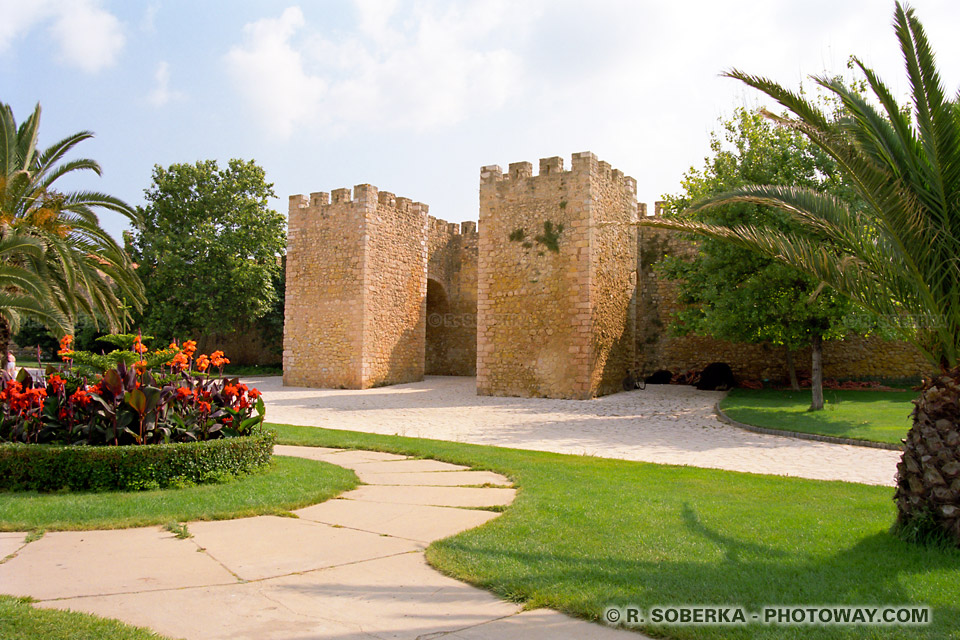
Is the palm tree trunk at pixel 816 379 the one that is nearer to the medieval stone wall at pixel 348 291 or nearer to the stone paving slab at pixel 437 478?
the stone paving slab at pixel 437 478

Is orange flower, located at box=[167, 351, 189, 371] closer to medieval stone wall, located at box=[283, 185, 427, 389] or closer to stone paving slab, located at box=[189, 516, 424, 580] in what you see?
stone paving slab, located at box=[189, 516, 424, 580]

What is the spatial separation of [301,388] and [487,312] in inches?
261

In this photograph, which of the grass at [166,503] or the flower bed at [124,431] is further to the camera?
the flower bed at [124,431]

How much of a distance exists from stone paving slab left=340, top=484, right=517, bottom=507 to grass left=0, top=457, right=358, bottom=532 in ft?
0.75

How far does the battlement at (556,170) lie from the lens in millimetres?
16453

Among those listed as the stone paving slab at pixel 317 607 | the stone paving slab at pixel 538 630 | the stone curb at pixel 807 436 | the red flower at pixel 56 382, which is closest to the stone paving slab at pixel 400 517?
the stone paving slab at pixel 317 607

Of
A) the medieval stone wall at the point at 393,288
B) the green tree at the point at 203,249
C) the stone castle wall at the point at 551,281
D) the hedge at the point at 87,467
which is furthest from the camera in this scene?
the green tree at the point at 203,249

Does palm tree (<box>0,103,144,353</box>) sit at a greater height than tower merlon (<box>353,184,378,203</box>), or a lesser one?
lesser

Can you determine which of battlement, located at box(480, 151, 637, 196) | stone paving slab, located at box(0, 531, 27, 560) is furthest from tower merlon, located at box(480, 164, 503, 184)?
stone paving slab, located at box(0, 531, 27, 560)

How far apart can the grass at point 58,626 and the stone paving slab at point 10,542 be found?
3.74 ft

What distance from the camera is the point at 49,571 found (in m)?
3.57

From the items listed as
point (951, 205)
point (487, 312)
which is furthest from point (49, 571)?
point (487, 312)

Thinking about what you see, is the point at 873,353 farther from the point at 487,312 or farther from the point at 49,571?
the point at 49,571

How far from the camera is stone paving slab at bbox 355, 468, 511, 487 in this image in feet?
21.0
